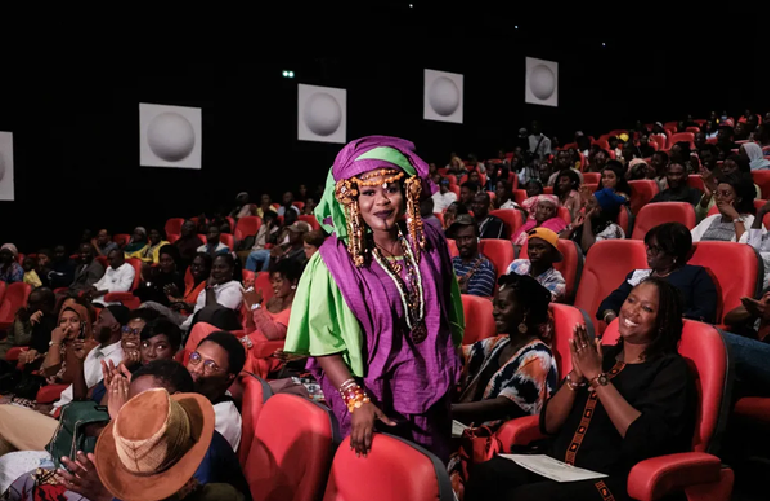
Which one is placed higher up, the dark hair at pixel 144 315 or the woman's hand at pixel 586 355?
the woman's hand at pixel 586 355

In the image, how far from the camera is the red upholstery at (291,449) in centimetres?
165

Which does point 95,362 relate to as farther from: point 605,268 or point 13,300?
point 13,300

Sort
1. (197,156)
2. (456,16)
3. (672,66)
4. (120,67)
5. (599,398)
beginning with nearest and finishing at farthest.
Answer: (599,398)
(120,67)
(197,156)
(456,16)
(672,66)

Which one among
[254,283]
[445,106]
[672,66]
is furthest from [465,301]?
[672,66]

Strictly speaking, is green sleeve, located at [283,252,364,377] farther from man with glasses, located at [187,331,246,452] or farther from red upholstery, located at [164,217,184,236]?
red upholstery, located at [164,217,184,236]

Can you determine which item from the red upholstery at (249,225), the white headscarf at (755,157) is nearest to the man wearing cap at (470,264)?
the white headscarf at (755,157)

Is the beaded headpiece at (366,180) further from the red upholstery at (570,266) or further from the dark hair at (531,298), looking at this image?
the red upholstery at (570,266)

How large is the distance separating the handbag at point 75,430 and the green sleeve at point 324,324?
90 centimetres

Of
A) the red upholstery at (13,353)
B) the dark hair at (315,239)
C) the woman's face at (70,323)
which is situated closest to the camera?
the woman's face at (70,323)

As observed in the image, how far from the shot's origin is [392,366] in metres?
1.53

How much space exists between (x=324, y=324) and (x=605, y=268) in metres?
2.40

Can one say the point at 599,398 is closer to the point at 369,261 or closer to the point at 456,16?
the point at 369,261

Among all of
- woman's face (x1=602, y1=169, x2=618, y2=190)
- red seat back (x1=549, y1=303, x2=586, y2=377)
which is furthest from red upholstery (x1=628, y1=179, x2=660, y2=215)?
red seat back (x1=549, y1=303, x2=586, y2=377)

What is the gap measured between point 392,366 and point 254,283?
11.4 feet
